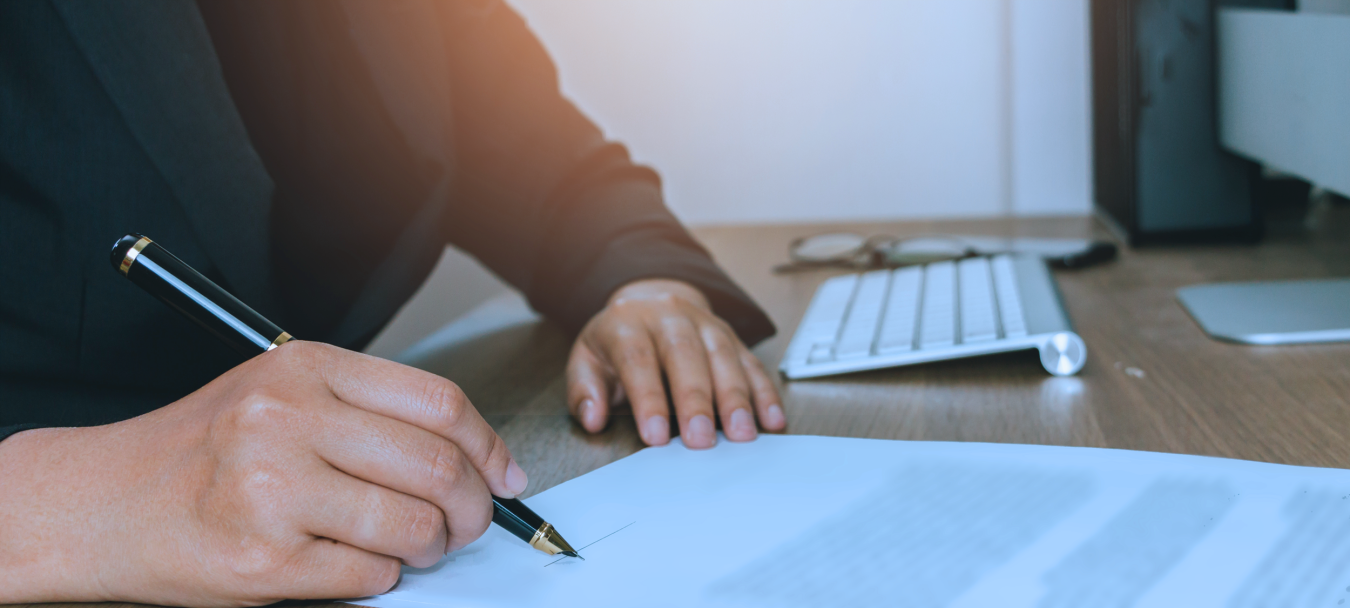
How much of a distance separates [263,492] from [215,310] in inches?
3.6

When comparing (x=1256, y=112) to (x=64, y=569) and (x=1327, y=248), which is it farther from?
(x=64, y=569)

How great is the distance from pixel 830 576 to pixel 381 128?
0.52m

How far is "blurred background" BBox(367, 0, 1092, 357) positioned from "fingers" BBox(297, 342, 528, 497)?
100 cm

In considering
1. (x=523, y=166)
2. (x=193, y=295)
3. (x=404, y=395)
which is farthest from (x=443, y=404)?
(x=523, y=166)

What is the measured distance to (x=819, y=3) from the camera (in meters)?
1.45

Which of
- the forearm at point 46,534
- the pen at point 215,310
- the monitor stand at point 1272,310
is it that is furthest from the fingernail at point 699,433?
the monitor stand at point 1272,310

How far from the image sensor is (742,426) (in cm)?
49

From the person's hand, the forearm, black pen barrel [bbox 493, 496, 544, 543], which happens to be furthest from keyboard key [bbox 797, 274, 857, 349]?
the forearm

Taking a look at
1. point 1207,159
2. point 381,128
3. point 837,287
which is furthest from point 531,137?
point 1207,159

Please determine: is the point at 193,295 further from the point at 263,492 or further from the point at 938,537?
the point at 938,537

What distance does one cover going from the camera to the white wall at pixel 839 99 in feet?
4.63

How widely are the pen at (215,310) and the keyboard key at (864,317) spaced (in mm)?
291

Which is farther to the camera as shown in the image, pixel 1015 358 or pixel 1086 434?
pixel 1015 358

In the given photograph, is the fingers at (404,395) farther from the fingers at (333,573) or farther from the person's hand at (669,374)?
the person's hand at (669,374)
